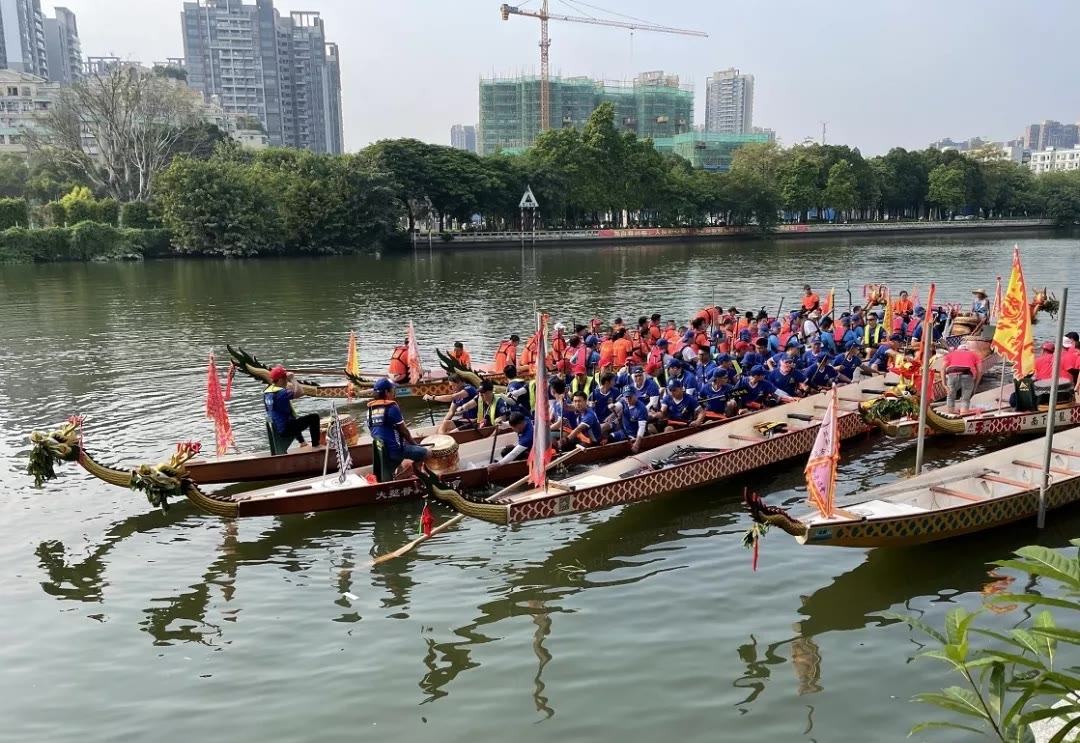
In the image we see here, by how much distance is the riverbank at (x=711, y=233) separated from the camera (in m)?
71.9

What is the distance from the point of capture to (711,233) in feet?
277

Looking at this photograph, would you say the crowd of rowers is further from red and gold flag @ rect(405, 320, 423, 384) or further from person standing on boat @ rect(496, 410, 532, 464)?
red and gold flag @ rect(405, 320, 423, 384)

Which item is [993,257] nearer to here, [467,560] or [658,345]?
[658,345]

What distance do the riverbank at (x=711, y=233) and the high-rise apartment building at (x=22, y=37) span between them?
146 meters

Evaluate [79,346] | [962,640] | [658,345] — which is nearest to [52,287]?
[79,346]

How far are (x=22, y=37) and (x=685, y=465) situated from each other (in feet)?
698

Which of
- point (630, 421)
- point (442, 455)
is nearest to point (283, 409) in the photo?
point (442, 455)

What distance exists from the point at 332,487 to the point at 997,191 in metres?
109

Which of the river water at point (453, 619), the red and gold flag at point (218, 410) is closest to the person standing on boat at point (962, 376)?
the river water at point (453, 619)

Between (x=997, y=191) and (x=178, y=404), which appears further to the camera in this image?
(x=997, y=191)

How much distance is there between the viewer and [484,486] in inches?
474

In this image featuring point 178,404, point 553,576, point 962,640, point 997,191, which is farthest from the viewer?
point 997,191

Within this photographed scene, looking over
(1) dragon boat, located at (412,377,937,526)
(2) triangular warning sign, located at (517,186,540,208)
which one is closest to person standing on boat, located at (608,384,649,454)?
(1) dragon boat, located at (412,377,937,526)

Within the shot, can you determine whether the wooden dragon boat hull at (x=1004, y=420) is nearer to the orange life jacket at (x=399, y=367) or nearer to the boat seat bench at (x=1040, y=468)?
the boat seat bench at (x=1040, y=468)
